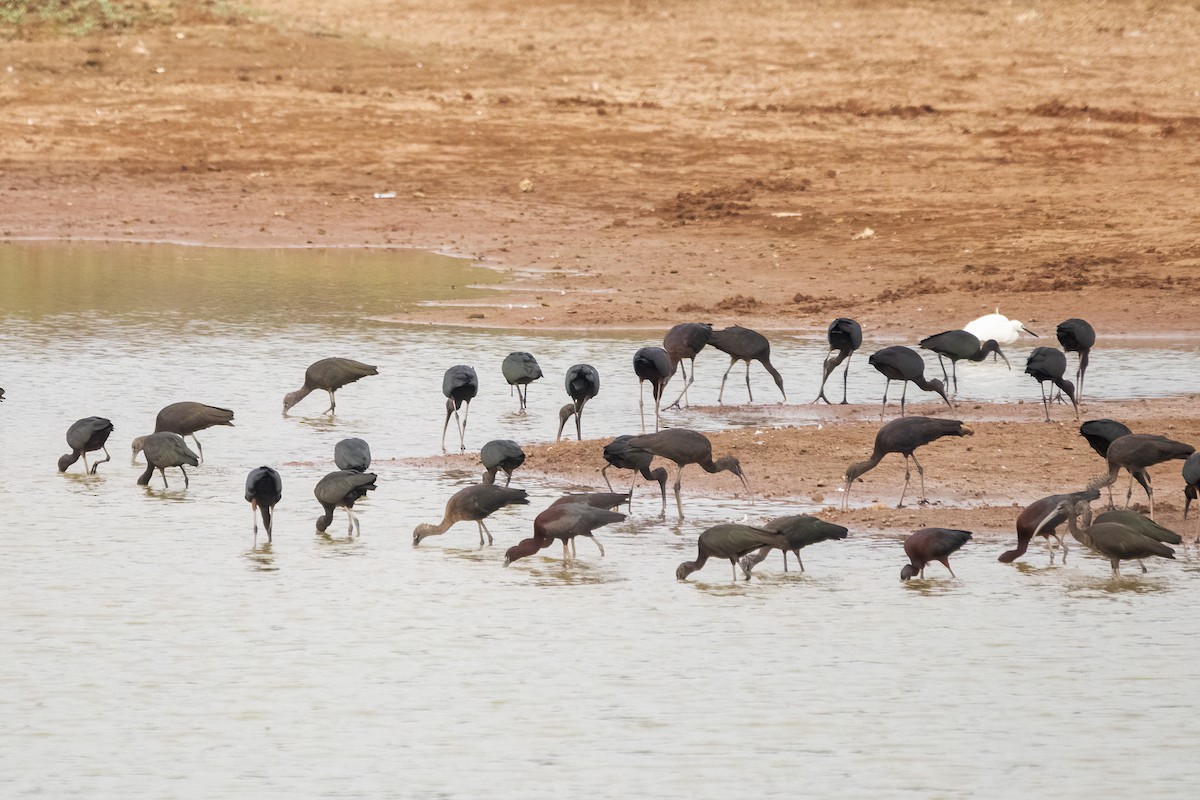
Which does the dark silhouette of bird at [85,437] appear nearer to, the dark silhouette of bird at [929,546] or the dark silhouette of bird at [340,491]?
the dark silhouette of bird at [340,491]

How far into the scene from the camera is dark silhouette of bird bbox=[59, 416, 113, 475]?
10.8m

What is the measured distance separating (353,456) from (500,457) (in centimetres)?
79

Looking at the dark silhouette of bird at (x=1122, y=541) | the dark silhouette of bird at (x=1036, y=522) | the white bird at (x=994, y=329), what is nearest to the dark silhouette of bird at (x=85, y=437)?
the dark silhouette of bird at (x=1036, y=522)

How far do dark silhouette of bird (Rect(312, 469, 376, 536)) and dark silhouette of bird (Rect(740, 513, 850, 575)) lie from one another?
6.58 ft

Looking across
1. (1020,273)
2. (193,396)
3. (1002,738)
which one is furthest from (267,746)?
(1020,273)

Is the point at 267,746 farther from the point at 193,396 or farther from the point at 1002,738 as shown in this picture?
the point at 193,396

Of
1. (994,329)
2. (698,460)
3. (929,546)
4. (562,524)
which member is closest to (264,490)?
(562,524)

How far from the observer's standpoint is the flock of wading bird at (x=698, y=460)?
8664 millimetres

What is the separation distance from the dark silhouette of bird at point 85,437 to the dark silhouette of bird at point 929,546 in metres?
4.76

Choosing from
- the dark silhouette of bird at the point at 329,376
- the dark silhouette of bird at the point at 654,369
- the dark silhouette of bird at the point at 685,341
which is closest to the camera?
the dark silhouette of bird at the point at 654,369

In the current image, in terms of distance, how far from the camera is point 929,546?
852 cm

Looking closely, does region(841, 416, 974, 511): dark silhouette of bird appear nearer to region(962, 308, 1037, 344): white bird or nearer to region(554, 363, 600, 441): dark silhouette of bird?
region(554, 363, 600, 441): dark silhouette of bird

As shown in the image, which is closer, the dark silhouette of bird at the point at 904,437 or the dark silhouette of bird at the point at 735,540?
the dark silhouette of bird at the point at 735,540

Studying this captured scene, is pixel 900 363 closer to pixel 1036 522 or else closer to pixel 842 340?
pixel 842 340
